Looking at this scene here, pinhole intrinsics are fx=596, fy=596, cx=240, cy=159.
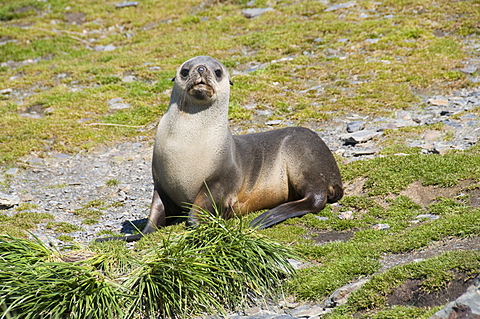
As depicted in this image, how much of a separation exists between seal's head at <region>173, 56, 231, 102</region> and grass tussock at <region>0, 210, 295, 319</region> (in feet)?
6.77

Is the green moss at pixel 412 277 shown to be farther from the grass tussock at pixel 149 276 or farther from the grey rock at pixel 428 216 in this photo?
the grey rock at pixel 428 216

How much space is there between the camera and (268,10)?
822 inches

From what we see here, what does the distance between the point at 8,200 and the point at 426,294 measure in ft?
20.3

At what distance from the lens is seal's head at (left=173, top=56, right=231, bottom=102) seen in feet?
23.8

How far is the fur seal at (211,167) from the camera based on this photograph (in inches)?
288

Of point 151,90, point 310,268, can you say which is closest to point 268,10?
point 151,90

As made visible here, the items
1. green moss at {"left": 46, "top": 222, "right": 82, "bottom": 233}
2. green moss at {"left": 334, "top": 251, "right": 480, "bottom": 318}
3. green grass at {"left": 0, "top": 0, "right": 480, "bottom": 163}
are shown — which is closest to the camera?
green moss at {"left": 334, "top": 251, "right": 480, "bottom": 318}

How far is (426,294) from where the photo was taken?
4.84 meters

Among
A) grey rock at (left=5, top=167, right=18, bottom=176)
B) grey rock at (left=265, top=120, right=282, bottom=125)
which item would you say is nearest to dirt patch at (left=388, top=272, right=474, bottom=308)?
grey rock at (left=5, top=167, right=18, bottom=176)

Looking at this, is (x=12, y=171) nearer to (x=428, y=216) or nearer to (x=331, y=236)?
(x=331, y=236)

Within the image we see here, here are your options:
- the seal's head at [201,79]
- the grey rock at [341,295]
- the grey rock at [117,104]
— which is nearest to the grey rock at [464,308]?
the grey rock at [341,295]

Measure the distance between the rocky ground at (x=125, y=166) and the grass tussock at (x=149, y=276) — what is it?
1699 mm

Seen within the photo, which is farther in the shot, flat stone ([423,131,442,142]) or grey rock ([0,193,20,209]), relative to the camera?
flat stone ([423,131,442,142])

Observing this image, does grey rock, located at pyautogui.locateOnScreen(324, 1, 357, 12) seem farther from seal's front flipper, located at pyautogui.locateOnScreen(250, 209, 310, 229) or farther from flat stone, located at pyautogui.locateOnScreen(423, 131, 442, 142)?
seal's front flipper, located at pyautogui.locateOnScreen(250, 209, 310, 229)
